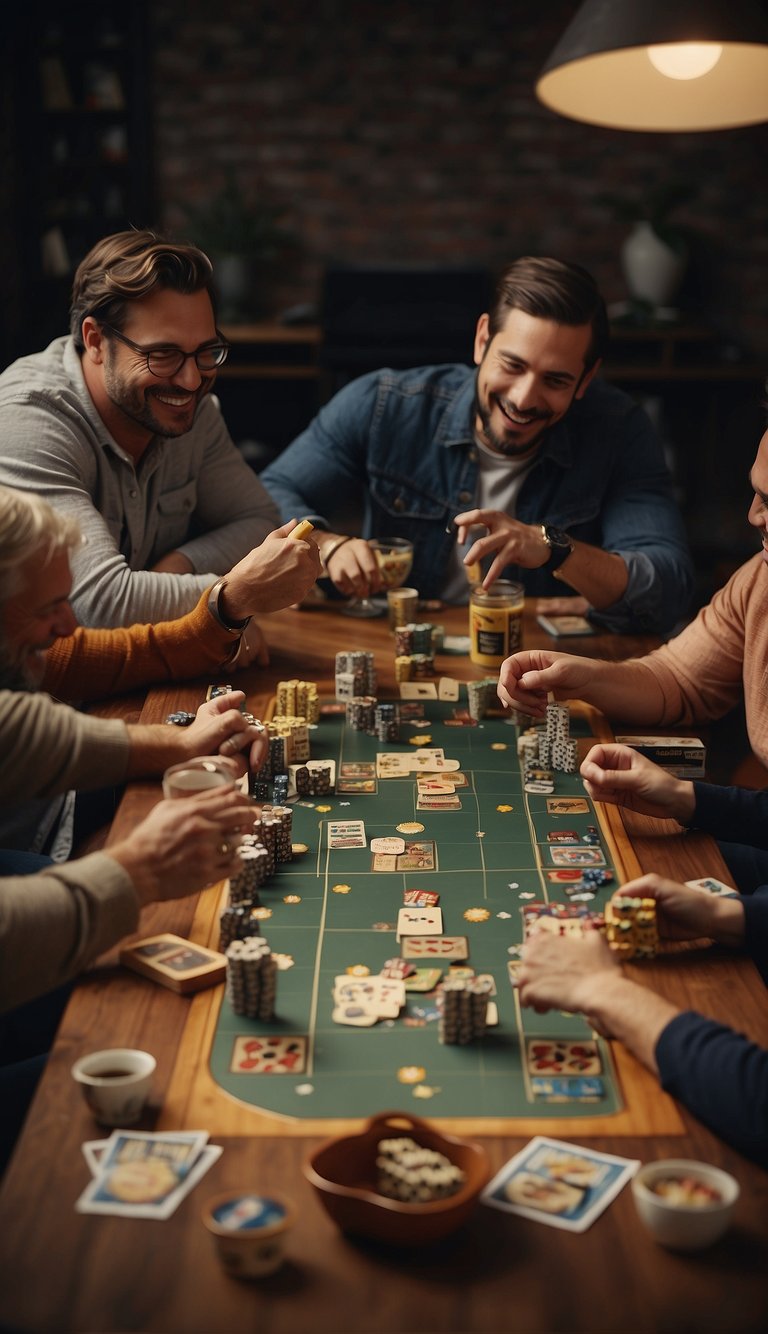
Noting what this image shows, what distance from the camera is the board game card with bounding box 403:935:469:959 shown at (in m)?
1.67

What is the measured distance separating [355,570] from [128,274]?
0.81 m

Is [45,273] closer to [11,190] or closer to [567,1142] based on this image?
[11,190]

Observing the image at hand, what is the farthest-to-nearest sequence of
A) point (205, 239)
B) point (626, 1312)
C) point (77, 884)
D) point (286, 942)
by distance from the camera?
point (205, 239), point (286, 942), point (77, 884), point (626, 1312)

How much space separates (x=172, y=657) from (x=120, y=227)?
16.9 feet

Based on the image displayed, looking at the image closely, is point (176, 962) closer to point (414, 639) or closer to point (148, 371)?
point (414, 639)

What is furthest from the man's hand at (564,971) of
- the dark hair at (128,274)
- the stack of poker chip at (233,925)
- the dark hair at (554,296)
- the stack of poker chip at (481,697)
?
the dark hair at (554,296)

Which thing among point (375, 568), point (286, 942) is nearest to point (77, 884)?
point (286, 942)

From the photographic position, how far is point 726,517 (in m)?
7.26

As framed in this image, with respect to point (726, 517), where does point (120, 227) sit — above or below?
above

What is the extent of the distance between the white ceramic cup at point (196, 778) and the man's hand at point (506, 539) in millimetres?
1073

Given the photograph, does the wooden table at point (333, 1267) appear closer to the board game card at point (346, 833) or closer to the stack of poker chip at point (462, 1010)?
the stack of poker chip at point (462, 1010)

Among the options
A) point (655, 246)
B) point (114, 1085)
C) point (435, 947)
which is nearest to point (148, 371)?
point (435, 947)

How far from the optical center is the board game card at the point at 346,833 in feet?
6.48

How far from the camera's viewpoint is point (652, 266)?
268 inches
